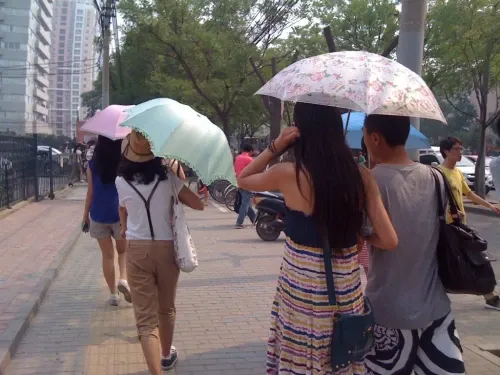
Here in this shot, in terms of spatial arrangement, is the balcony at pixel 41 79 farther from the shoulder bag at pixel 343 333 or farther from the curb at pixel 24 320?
the shoulder bag at pixel 343 333

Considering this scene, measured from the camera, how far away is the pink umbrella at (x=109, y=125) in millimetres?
4859

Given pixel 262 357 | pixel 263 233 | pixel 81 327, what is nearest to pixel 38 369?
pixel 81 327

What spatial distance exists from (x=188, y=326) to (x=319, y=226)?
3374 mm

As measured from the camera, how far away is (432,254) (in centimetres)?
267

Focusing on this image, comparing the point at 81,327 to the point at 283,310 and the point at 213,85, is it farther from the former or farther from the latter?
the point at 213,85

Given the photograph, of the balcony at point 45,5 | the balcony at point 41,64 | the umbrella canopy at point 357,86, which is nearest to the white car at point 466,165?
the umbrella canopy at point 357,86

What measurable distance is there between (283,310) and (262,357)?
7.62 ft

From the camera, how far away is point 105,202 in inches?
221

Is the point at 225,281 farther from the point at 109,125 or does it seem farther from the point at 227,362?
the point at 109,125

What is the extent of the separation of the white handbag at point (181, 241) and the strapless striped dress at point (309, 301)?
4.42 feet

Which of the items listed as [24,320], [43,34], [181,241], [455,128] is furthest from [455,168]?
[43,34]

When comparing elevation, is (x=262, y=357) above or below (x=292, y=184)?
below

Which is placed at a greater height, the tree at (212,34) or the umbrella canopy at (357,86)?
the tree at (212,34)

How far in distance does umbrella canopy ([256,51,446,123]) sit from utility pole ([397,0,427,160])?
113 inches
